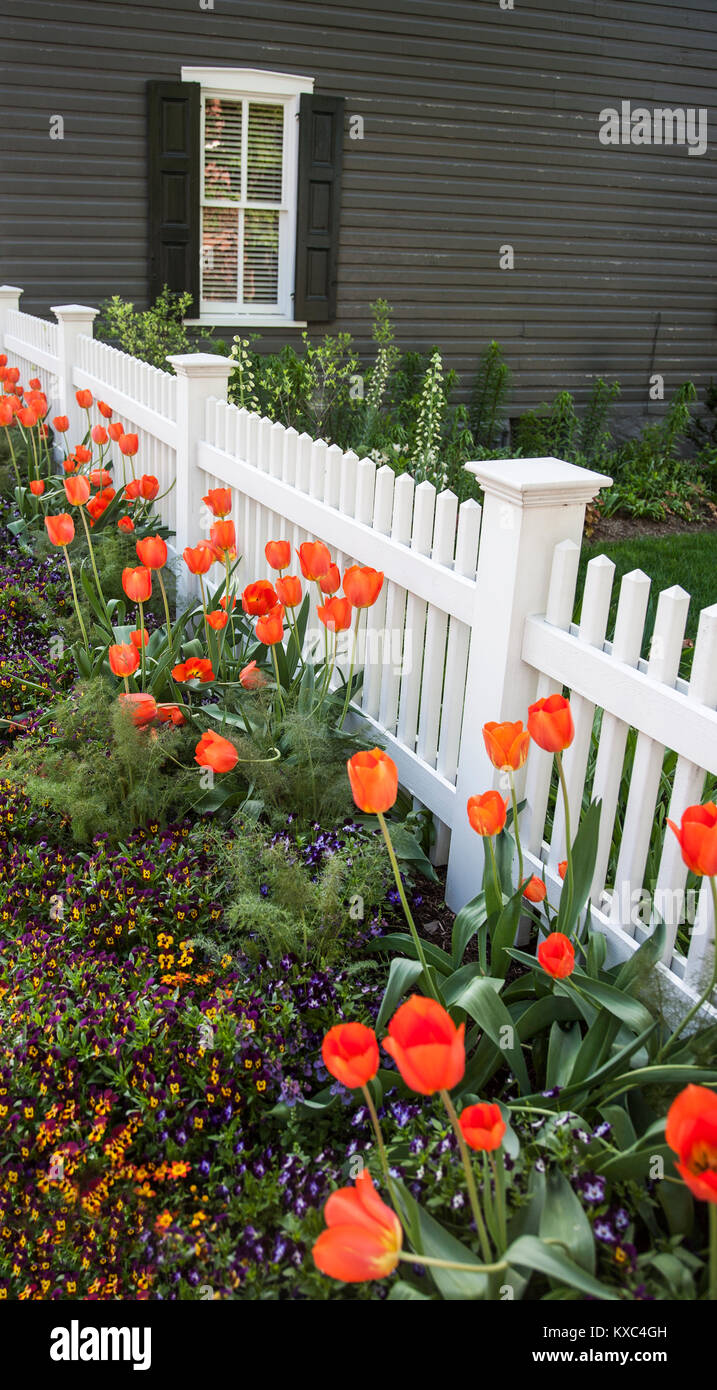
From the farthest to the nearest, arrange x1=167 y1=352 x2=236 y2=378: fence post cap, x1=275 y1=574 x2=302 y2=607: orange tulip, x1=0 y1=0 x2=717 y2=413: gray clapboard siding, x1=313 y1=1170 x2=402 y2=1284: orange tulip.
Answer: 1. x1=0 y1=0 x2=717 y2=413: gray clapboard siding
2. x1=167 y1=352 x2=236 y2=378: fence post cap
3. x1=275 y1=574 x2=302 y2=607: orange tulip
4. x1=313 y1=1170 x2=402 y2=1284: orange tulip

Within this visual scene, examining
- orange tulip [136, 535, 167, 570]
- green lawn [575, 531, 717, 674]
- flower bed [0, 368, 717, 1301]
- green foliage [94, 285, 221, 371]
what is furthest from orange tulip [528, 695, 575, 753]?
green foliage [94, 285, 221, 371]

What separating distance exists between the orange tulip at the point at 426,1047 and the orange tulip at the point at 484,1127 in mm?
108

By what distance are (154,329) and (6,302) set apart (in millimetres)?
1072

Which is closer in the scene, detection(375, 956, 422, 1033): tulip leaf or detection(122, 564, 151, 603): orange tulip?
detection(375, 956, 422, 1033): tulip leaf

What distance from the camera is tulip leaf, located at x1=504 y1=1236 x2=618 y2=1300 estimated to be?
134cm

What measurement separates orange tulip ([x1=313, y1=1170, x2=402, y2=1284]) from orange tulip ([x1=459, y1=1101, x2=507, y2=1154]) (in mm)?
149

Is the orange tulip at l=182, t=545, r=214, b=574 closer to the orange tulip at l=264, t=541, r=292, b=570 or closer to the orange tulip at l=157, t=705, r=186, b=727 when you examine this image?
the orange tulip at l=264, t=541, r=292, b=570

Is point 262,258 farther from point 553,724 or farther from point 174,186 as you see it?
point 553,724

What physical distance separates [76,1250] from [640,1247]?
89cm

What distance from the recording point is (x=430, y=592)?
2889 millimetres

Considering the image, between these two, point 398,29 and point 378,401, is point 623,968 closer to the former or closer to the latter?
point 378,401

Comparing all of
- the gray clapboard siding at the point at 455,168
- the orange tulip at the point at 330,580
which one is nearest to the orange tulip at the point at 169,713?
the orange tulip at the point at 330,580

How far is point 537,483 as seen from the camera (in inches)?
91.0

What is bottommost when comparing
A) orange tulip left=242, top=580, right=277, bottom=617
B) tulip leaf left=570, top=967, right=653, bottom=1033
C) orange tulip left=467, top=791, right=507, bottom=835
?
tulip leaf left=570, top=967, right=653, bottom=1033
